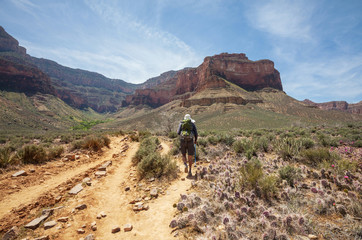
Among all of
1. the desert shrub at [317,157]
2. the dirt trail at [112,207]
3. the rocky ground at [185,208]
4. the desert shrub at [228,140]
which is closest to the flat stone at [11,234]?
the rocky ground at [185,208]

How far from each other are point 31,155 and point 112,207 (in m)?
5.70

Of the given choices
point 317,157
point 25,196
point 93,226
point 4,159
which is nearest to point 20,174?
point 4,159

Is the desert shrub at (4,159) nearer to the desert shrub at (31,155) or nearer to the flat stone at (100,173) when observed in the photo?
the desert shrub at (31,155)

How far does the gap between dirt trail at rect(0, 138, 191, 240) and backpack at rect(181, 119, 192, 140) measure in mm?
1440

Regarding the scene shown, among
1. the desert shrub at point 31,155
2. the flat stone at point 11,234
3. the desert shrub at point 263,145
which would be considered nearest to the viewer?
the flat stone at point 11,234

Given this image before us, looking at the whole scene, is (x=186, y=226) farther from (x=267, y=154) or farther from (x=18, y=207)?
(x=267, y=154)

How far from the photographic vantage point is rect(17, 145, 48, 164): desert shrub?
245 inches

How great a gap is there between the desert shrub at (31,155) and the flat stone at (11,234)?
16.0ft

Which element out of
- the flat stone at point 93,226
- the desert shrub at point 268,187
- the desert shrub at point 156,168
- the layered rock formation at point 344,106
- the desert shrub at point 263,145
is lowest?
the flat stone at point 93,226

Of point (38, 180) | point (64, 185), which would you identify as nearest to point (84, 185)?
point (64, 185)

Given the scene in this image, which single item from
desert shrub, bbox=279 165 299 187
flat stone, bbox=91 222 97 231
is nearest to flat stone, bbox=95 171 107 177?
flat stone, bbox=91 222 97 231

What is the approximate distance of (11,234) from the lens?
271 cm

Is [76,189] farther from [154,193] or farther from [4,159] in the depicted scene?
[4,159]

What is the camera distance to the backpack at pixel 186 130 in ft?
18.8
